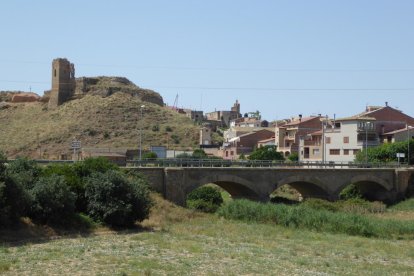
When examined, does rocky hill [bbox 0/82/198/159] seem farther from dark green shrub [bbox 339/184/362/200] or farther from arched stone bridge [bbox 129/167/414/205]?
dark green shrub [bbox 339/184/362/200]

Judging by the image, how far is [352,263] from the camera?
3106cm

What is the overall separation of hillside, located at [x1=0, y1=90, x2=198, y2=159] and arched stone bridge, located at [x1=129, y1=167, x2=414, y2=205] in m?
44.1

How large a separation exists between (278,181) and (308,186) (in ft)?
25.1

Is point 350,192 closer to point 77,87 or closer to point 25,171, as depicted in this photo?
point 25,171

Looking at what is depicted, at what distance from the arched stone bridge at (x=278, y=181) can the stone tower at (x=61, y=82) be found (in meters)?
70.9

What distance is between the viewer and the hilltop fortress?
126750 mm

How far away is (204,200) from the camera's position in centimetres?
5900

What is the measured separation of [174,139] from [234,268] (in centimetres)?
8785

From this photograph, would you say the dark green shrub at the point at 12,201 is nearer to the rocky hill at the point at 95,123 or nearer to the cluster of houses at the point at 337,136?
the cluster of houses at the point at 337,136

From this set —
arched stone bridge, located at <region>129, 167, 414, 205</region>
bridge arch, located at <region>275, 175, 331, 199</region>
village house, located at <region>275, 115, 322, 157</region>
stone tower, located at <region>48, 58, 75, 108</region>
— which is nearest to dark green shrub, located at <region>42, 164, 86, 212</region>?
arched stone bridge, located at <region>129, 167, 414, 205</region>

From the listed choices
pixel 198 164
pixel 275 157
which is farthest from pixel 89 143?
pixel 198 164

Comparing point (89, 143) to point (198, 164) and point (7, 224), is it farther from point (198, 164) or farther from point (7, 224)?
point (7, 224)

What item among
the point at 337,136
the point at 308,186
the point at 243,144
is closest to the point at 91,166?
the point at 308,186

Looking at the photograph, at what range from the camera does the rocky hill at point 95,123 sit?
352 feet
